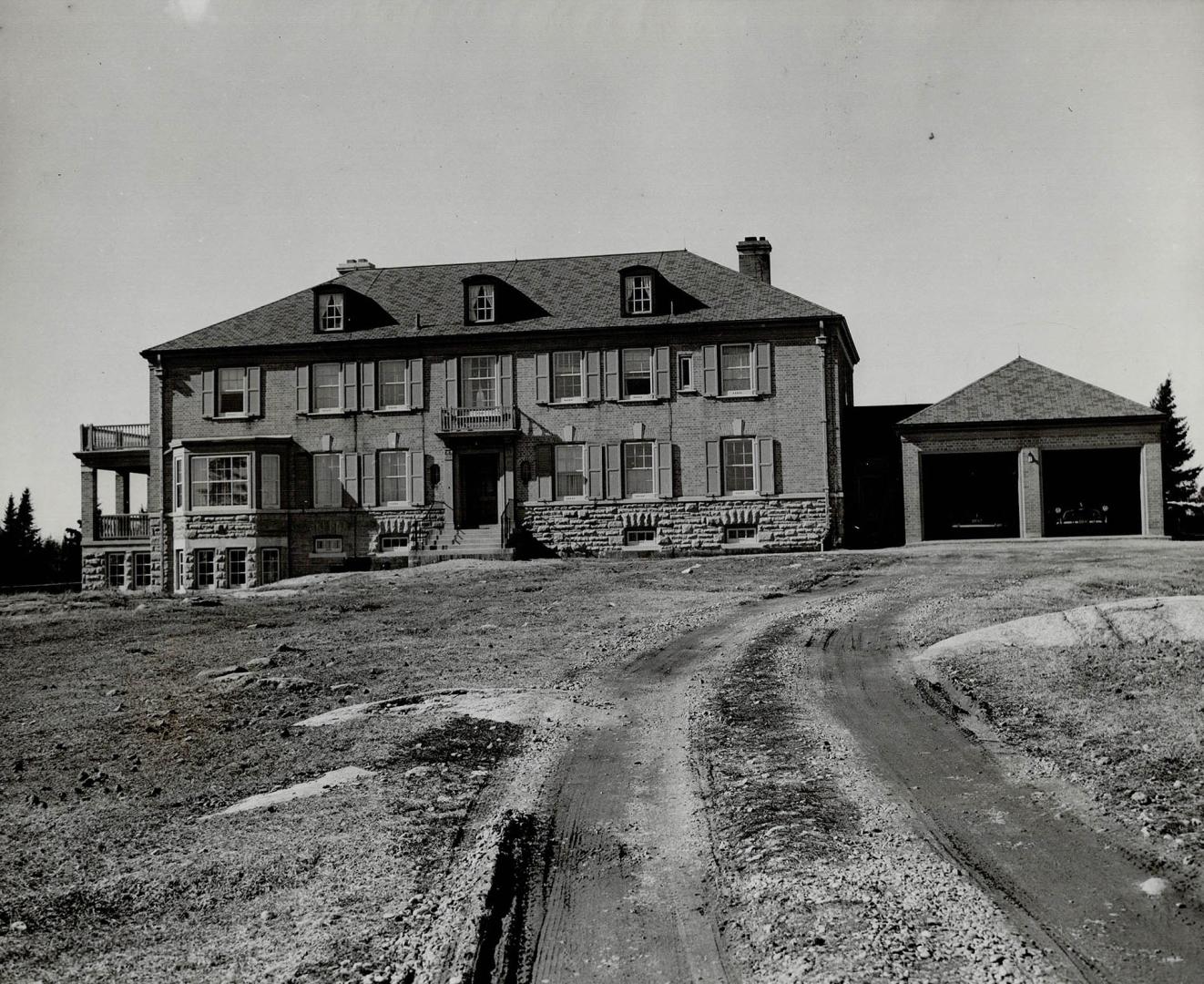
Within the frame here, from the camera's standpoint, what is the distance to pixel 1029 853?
582 cm

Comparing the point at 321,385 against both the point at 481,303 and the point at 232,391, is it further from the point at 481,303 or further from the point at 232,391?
the point at 481,303

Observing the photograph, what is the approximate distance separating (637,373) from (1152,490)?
15503 millimetres

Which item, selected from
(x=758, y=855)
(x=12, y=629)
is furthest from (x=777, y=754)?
(x=12, y=629)

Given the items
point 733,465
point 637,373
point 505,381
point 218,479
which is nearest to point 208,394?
point 218,479

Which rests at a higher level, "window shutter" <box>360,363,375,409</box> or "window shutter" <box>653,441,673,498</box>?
"window shutter" <box>360,363,375,409</box>

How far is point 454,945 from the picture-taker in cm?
481

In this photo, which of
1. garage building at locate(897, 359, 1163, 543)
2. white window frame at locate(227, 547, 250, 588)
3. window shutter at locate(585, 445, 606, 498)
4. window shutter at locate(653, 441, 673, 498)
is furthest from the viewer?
white window frame at locate(227, 547, 250, 588)

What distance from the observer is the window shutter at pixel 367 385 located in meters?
30.8

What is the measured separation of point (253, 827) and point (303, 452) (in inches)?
1023

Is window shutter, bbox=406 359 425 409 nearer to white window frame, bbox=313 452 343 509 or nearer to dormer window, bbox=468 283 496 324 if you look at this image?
dormer window, bbox=468 283 496 324

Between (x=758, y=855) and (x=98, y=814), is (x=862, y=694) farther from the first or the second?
(x=98, y=814)

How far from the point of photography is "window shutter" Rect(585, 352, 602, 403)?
97.7ft

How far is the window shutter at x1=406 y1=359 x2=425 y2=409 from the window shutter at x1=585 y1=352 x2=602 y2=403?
5320 mm

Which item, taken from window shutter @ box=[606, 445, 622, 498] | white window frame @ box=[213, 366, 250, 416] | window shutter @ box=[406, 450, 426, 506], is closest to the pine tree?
window shutter @ box=[606, 445, 622, 498]
